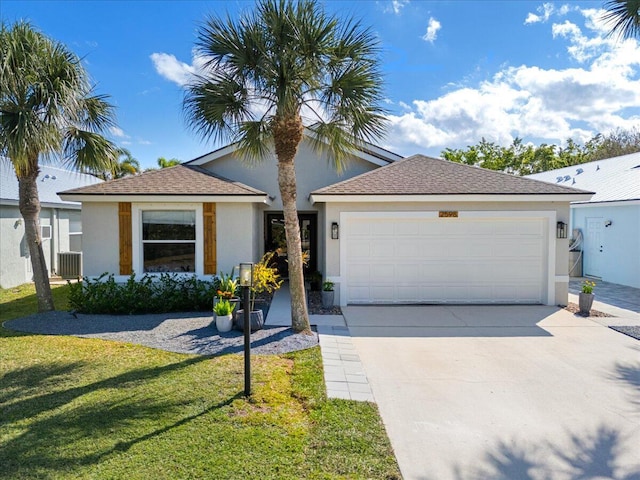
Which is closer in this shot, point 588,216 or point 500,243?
point 500,243

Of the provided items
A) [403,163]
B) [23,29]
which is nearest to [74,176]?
[23,29]

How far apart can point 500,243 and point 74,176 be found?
873 inches

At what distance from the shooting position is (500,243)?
1088cm

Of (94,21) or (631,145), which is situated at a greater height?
(631,145)

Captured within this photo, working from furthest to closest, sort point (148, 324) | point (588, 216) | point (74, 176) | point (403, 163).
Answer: point (74, 176) → point (588, 216) → point (403, 163) → point (148, 324)

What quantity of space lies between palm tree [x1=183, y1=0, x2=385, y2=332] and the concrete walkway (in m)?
0.75

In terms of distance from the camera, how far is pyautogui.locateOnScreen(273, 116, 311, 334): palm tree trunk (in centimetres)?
752

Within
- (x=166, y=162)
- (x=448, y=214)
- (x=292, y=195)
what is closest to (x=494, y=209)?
(x=448, y=214)

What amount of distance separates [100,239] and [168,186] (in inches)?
91.9

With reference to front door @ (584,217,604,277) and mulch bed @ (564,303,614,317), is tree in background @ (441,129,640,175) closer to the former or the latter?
front door @ (584,217,604,277)

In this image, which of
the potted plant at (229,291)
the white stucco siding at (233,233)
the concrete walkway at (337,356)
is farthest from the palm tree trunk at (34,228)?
the concrete walkway at (337,356)

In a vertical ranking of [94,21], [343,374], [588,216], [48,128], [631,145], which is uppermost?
[631,145]

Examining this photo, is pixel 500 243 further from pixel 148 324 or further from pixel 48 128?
pixel 48 128

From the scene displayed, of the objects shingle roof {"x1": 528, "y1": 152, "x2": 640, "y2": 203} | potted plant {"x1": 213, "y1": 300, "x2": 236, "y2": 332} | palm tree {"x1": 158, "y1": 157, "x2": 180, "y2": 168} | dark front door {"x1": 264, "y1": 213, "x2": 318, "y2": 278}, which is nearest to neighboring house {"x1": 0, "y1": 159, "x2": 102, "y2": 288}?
dark front door {"x1": 264, "y1": 213, "x2": 318, "y2": 278}
